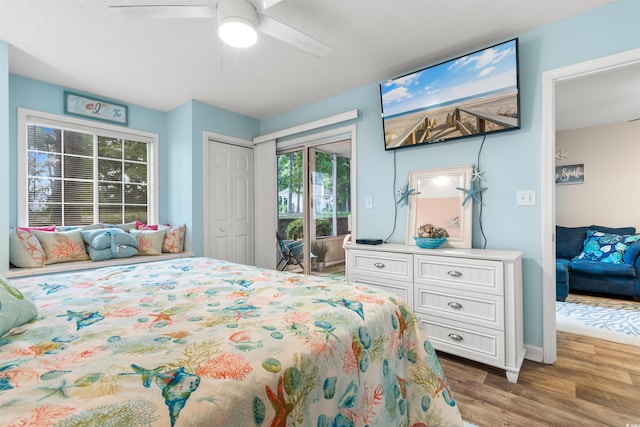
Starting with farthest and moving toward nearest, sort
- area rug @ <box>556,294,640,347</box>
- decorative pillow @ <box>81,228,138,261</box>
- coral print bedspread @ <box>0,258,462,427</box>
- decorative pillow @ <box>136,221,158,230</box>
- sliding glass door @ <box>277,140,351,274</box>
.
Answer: sliding glass door @ <box>277,140,351,274</box>, decorative pillow @ <box>136,221,158,230</box>, decorative pillow @ <box>81,228,138,261</box>, area rug @ <box>556,294,640,347</box>, coral print bedspread @ <box>0,258,462,427</box>

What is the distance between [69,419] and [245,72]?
2958mm

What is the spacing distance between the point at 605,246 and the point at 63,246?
20.8 ft

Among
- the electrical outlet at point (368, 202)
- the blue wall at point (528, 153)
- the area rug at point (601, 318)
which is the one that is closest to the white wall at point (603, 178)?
the area rug at point (601, 318)

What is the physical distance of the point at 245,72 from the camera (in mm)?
2887

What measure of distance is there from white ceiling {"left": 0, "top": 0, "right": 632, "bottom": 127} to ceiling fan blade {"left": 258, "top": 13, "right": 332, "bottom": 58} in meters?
0.23

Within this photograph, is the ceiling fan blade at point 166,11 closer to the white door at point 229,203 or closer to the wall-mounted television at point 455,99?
the wall-mounted television at point 455,99

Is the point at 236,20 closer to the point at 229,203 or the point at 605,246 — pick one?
the point at 229,203

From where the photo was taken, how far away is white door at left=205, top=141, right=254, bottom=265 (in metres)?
3.80

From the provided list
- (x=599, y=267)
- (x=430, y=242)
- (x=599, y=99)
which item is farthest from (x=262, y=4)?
(x=599, y=267)

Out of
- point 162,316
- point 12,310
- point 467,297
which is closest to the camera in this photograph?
point 12,310

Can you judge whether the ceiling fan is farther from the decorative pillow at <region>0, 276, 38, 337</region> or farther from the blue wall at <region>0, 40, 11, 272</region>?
the blue wall at <region>0, 40, 11, 272</region>

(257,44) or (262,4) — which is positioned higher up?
(257,44)

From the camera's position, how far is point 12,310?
3.05ft

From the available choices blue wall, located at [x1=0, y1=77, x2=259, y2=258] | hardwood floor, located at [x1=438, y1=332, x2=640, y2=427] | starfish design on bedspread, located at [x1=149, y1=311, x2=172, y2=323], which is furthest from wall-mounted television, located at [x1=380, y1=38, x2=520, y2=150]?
starfish design on bedspread, located at [x1=149, y1=311, x2=172, y2=323]
